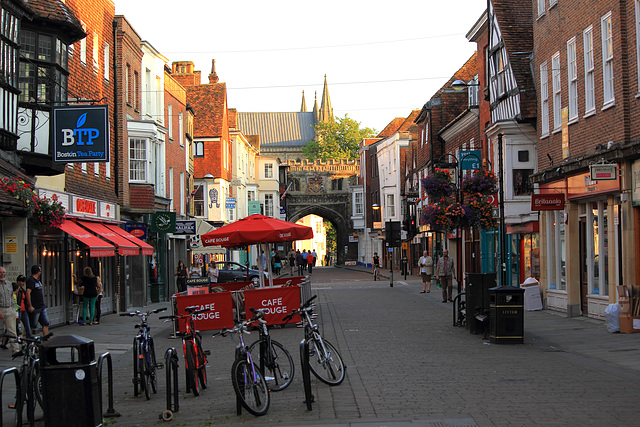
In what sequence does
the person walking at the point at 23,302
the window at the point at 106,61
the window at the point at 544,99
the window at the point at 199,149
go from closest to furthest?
the person walking at the point at 23,302, the window at the point at 544,99, the window at the point at 106,61, the window at the point at 199,149

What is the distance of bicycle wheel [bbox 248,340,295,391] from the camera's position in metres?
9.80

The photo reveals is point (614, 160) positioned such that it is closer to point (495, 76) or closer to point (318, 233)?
point (495, 76)

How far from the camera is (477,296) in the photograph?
53.8 feet

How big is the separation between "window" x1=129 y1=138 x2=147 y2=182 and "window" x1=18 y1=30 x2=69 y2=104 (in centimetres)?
1054

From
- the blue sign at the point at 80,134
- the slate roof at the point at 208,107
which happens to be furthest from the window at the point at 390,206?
the blue sign at the point at 80,134

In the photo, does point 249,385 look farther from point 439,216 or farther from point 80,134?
point 439,216

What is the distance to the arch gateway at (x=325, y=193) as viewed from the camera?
303 feet

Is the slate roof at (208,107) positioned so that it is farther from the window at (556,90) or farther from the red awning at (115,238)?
the window at (556,90)

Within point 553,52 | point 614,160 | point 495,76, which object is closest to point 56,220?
point 614,160

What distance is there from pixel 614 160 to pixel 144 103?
1923 cm

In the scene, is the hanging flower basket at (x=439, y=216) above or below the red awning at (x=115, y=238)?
above

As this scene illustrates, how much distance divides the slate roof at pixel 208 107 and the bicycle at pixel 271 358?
41.6 meters

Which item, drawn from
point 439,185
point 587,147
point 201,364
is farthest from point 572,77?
point 201,364

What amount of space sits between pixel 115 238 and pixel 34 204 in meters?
6.28
